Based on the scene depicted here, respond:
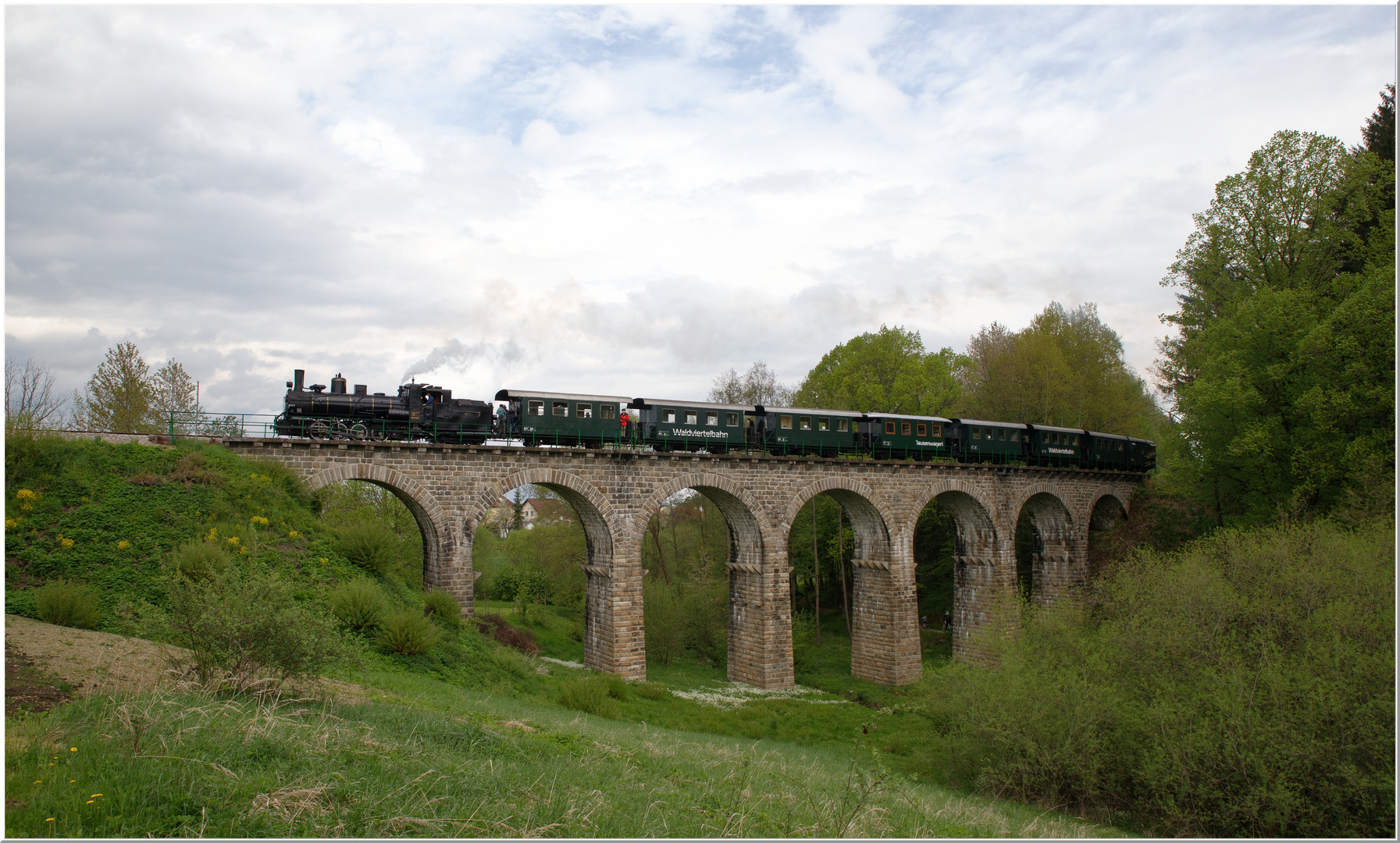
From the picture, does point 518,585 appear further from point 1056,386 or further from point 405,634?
point 1056,386

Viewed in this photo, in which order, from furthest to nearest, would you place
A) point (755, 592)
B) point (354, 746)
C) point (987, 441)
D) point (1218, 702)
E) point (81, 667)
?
1. point (987, 441)
2. point (755, 592)
3. point (1218, 702)
4. point (81, 667)
5. point (354, 746)

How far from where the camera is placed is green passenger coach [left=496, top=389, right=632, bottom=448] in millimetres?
22953

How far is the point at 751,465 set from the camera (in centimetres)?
2544

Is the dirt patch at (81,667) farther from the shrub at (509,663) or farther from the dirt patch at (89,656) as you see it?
the shrub at (509,663)

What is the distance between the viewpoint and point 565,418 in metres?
23.6

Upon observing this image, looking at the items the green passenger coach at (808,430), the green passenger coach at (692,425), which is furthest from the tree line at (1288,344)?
the green passenger coach at (692,425)

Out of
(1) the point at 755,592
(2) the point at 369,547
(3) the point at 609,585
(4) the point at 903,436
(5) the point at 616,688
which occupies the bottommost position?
(5) the point at 616,688

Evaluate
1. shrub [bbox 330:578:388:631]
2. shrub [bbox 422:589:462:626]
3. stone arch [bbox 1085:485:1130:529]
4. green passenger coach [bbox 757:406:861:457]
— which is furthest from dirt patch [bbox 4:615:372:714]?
stone arch [bbox 1085:485:1130:529]

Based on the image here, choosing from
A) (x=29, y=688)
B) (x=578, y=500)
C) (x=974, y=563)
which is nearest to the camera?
(x=29, y=688)

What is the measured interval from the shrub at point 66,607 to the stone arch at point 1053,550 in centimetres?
3478

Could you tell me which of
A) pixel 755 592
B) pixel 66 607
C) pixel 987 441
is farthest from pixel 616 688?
pixel 987 441

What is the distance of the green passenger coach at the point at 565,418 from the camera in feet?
75.3

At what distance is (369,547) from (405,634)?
4.11 meters

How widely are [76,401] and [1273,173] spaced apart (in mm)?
50759
